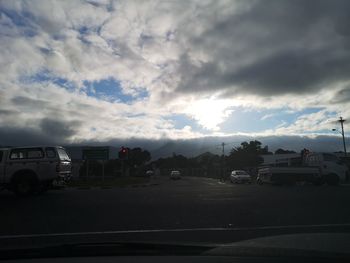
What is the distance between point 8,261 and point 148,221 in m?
6.62

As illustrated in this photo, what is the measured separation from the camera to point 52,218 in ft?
39.7

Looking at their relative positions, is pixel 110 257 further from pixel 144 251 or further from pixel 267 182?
pixel 267 182

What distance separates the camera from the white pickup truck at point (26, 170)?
65.0 feet

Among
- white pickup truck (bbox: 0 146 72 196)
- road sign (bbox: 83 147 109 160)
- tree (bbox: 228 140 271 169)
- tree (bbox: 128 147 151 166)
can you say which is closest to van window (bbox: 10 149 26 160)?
white pickup truck (bbox: 0 146 72 196)

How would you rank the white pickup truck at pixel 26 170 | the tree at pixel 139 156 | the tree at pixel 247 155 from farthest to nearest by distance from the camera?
the tree at pixel 139 156, the tree at pixel 247 155, the white pickup truck at pixel 26 170

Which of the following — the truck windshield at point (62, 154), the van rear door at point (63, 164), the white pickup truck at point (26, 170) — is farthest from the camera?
the truck windshield at point (62, 154)

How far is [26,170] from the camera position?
1992 cm

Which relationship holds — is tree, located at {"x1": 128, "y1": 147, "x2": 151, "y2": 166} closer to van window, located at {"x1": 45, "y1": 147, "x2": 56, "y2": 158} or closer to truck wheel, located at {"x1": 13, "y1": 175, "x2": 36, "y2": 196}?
van window, located at {"x1": 45, "y1": 147, "x2": 56, "y2": 158}

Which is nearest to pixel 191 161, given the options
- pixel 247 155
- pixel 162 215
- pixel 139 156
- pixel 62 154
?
pixel 139 156

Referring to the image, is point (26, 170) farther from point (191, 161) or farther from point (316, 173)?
point (191, 161)

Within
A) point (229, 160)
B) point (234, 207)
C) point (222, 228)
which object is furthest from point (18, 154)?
point (229, 160)

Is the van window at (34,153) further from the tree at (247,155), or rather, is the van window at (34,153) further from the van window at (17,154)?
the tree at (247,155)

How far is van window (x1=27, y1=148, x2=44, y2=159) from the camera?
20188 mm

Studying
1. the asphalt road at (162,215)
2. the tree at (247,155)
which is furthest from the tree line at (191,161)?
the asphalt road at (162,215)
